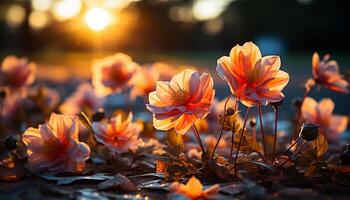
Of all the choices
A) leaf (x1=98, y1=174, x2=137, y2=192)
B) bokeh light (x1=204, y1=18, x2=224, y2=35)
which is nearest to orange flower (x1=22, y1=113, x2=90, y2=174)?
leaf (x1=98, y1=174, x2=137, y2=192)

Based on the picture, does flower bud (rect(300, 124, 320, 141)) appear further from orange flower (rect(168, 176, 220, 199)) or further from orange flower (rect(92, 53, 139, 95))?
orange flower (rect(92, 53, 139, 95))

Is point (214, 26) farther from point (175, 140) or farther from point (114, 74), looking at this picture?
point (175, 140)

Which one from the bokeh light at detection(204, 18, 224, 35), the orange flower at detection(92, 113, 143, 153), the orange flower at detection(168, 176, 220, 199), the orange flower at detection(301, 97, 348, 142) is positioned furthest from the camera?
the bokeh light at detection(204, 18, 224, 35)

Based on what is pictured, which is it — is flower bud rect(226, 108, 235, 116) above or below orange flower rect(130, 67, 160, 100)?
below

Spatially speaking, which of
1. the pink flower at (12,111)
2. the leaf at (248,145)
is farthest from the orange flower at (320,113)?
the pink flower at (12,111)

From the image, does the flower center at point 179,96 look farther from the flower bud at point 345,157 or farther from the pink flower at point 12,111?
the pink flower at point 12,111

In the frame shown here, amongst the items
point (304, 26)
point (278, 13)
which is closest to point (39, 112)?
point (304, 26)
